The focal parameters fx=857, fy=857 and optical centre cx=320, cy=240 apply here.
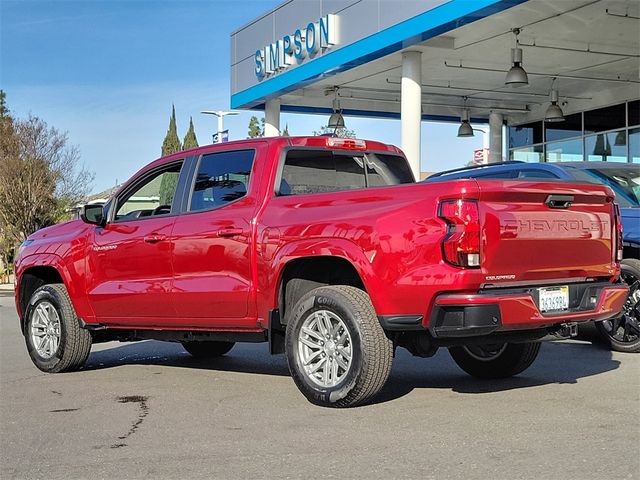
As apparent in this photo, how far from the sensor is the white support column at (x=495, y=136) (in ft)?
86.8

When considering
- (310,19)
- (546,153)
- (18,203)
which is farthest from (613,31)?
(18,203)

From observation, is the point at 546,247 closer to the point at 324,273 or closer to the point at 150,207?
the point at 324,273

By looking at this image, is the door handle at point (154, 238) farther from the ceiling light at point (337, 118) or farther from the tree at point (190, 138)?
the tree at point (190, 138)

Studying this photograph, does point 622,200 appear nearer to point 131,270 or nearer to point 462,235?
point 462,235

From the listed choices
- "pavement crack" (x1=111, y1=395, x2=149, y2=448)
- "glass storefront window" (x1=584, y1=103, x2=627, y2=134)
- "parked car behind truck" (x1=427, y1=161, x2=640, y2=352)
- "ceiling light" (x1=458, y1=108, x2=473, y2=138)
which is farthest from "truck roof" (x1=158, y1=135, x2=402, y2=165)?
"glass storefront window" (x1=584, y1=103, x2=627, y2=134)

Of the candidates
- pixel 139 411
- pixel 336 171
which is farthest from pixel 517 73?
pixel 139 411

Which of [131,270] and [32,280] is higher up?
[131,270]

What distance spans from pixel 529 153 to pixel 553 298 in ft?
73.2

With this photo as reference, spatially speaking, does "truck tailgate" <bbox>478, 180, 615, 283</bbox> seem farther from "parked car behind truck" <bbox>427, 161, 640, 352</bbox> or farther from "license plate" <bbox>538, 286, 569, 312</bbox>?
"parked car behind truck" <bbox>427, 161, 640, 352</bbox>

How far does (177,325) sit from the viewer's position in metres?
7.20

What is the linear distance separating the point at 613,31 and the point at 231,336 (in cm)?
1281

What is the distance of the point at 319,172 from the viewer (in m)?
7.05

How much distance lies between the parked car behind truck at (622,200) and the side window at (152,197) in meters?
2.54

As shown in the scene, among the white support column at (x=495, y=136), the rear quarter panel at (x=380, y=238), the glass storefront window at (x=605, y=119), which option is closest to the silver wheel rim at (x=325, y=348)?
the rear quarter panel at (x=380, y=238)
